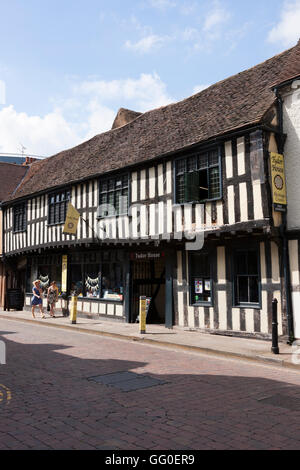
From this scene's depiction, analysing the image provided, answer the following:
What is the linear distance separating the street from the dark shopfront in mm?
5118

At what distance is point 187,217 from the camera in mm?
12023

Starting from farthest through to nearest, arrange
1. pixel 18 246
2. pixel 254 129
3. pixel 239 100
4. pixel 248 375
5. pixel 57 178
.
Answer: pixel 18 246 < pixel 57 178 < pixel 239 100 < pixel 254 129 < pixel 248 375

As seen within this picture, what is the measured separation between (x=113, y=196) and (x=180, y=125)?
11.9 ft

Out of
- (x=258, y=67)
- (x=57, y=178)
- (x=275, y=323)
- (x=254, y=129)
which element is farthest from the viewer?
(x=57, y=178)

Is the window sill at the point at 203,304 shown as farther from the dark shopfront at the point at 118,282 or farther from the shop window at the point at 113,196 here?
the shop window at the point at 113,196

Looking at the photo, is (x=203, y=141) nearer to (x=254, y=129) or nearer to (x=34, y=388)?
(x=254, y=129)

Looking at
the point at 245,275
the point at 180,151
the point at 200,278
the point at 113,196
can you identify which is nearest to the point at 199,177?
the point at 180,151

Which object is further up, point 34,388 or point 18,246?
point 18,246

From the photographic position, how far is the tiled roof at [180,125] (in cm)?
1159

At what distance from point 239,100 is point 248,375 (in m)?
8.65

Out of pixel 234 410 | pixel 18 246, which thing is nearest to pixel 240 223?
pixel 234 410

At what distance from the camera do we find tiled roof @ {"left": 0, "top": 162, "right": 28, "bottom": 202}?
24031 millimetres

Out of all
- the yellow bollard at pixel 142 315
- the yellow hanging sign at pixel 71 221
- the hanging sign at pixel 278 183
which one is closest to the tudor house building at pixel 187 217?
the hanging sign at pixel 278 183

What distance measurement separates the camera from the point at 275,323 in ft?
28.1
